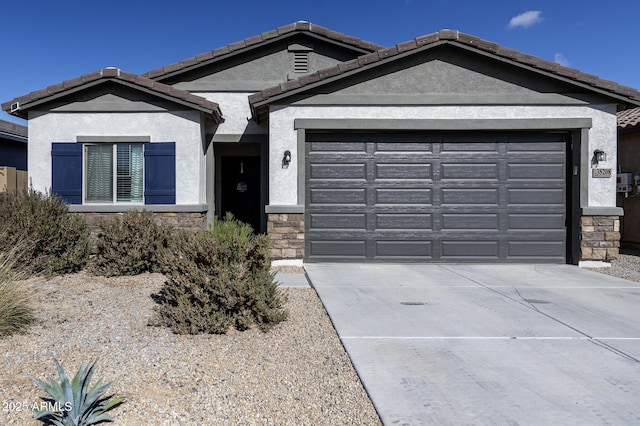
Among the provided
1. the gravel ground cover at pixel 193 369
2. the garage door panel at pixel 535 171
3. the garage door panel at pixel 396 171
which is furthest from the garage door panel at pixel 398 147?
the gravel ground cover at pixel 193 369

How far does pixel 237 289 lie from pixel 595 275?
280 inches

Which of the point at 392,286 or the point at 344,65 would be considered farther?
the point at 344,65

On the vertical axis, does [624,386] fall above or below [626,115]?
below

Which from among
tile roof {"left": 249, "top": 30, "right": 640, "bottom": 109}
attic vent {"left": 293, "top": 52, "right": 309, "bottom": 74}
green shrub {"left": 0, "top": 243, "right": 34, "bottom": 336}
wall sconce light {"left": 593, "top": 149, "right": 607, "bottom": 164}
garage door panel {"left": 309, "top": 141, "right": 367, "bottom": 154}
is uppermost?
attic vent {"left": 293, "top": 52, "right": 309, "bottom": 74}

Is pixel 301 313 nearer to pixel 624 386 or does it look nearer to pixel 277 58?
pixel 624 386

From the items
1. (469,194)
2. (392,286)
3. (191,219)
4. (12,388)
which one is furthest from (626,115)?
(12,388)

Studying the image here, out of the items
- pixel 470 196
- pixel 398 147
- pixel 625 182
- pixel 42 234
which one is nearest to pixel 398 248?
pixel 470 196

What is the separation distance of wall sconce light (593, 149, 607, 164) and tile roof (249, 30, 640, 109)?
1167 mm

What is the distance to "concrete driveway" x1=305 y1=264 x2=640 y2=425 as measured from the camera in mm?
3431

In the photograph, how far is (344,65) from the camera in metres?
9.59

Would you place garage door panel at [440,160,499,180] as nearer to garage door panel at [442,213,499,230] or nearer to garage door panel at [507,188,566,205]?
garage door panel at [507,188,566,205]

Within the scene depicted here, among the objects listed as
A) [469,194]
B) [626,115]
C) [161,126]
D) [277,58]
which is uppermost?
[277,58]

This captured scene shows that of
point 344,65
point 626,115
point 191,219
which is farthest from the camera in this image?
point 626,115

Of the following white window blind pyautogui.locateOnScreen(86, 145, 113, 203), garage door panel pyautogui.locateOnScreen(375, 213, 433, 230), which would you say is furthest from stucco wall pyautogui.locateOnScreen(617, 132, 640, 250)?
white window blind pyautogui.locateOnScreen(86, 145, 113, 203)
